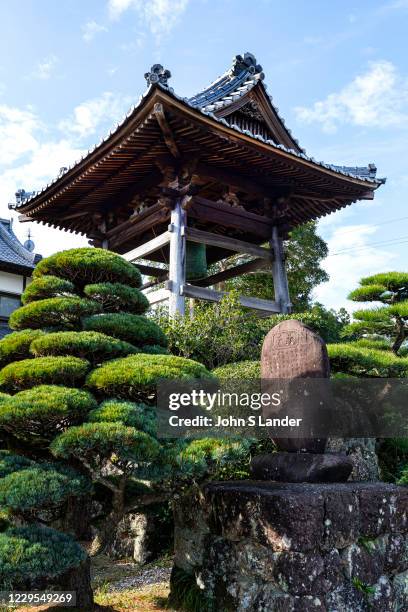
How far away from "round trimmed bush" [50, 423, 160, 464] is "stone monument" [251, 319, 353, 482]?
4.95ft

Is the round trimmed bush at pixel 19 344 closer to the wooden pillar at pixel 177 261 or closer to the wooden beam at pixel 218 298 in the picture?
the wooden pillar at pixel 177 261

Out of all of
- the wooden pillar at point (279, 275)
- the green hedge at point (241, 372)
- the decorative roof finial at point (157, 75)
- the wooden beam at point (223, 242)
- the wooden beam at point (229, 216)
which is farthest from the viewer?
the wooden pillar at point (279, 275)

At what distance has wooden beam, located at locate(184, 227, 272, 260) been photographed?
28.1 ft

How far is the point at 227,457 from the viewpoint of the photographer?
3725mm

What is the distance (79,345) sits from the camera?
4.07 m

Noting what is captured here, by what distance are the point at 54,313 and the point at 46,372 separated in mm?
807

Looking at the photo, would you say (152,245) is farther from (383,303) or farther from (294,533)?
(294,533)

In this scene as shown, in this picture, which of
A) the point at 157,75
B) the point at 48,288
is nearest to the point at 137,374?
the point at 48,288

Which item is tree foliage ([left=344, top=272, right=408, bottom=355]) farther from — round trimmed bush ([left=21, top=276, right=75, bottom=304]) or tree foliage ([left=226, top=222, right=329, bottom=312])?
tree foliage ([left=226, top=222, right=329, bottom=312])

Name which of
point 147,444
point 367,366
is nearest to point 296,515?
point 147,444

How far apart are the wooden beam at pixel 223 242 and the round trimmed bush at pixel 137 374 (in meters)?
4.53

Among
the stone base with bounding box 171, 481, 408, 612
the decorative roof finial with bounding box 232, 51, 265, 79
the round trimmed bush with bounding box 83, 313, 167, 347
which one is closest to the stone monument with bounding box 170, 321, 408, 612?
the stone base with bounding box 171, 481, 408, 612

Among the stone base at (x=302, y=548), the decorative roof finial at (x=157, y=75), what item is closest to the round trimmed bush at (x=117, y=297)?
the stone base at (x=302, y=548)

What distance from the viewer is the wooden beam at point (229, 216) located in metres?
8.84
